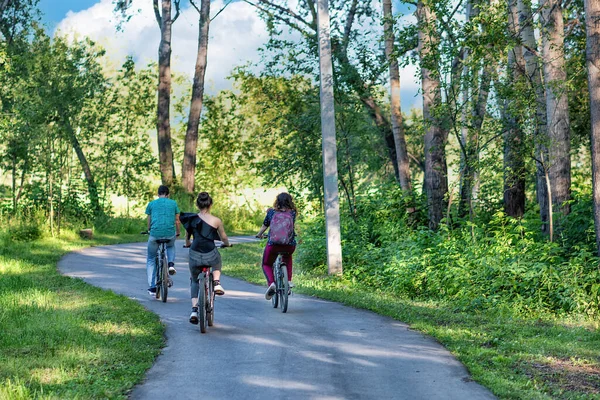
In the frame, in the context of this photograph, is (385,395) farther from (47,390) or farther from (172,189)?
(172,189)

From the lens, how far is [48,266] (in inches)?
789

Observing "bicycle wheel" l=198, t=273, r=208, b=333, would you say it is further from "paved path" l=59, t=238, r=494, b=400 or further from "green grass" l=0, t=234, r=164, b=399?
"green grass" l=0, t=234, r=164, b=399

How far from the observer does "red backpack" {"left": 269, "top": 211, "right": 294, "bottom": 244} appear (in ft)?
42.1

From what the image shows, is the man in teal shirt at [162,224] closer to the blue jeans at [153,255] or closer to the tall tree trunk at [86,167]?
the blue jeans at [153,255]

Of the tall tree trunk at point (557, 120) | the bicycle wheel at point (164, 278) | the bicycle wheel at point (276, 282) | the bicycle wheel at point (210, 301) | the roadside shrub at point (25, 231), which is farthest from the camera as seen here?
the roadside shrub at point (25, 231)

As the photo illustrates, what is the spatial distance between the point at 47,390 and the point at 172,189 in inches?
1262

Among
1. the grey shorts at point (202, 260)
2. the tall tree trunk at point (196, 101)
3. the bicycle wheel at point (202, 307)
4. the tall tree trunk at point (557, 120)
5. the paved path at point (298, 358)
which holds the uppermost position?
the tall tree trunk at point (196, 101)

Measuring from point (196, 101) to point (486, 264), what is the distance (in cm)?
2784

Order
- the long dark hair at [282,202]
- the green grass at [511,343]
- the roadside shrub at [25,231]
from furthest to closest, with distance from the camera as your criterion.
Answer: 1. the roadside shrub at [25,231]
2. the long dark hair at [282,202]
3. the green grass at [511,343]

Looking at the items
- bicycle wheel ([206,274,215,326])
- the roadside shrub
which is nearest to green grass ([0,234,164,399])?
bicycle wheel ([206,274,215,326])

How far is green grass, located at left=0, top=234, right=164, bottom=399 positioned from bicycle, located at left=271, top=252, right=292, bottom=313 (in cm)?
193

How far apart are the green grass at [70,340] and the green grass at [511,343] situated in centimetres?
339

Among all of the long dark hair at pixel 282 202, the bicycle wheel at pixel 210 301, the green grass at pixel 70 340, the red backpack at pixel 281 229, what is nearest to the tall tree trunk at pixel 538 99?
the long dark hair at pixel 282 202

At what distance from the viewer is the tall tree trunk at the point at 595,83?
12.8 metres
